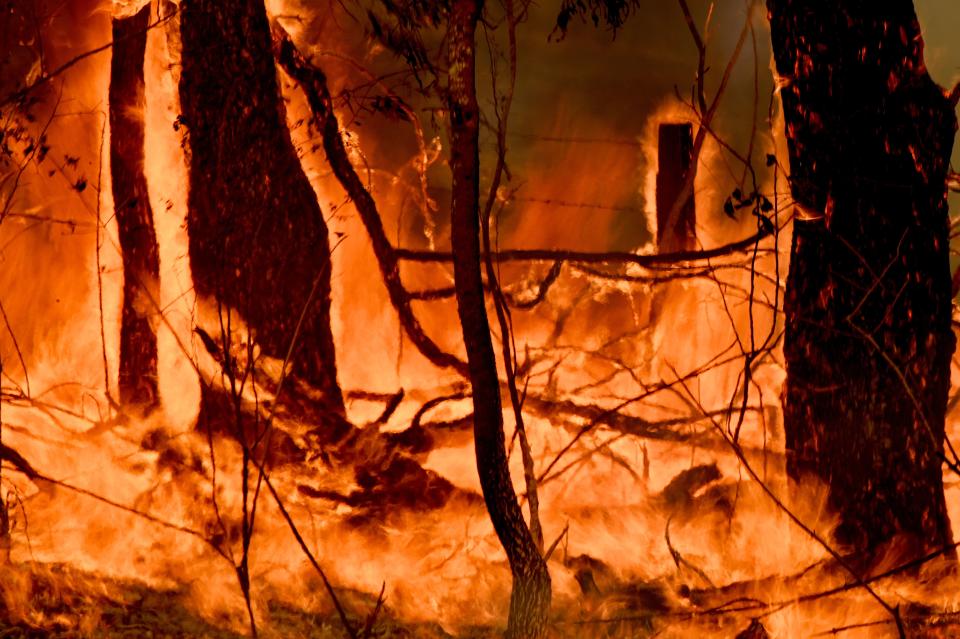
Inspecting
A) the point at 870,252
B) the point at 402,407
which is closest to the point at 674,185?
the point at 870,252

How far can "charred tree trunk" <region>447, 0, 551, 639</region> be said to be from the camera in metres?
3.47

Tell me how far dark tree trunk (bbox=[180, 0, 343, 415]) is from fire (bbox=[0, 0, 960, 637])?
136 millimetres

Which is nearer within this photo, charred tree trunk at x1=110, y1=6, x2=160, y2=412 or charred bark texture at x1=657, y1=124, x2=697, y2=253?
charred tree trunk at x1=110, y1=6, x2=160, y2=412

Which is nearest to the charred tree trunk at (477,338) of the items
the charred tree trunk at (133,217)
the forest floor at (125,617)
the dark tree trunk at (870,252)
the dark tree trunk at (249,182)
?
the forest floor at (125,617)

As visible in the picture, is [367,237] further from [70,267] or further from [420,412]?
[70,267]

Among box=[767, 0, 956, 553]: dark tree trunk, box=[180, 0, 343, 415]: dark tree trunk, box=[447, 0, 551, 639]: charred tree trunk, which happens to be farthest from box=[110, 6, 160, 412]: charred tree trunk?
box=[767, 0, 956, 553]: dark tree trunk

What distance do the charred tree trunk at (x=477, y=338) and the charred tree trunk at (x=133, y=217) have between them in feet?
6.60

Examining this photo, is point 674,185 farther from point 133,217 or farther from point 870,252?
point 133,217

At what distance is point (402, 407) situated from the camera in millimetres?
4961

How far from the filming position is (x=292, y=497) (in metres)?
4.55

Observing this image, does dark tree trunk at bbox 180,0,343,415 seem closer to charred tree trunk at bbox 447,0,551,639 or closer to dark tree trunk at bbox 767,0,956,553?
charred tree trunk at bbox 447,0,551,639

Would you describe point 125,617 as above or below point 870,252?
below

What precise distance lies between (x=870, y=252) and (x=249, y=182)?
2455 mm

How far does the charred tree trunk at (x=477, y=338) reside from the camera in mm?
3467
